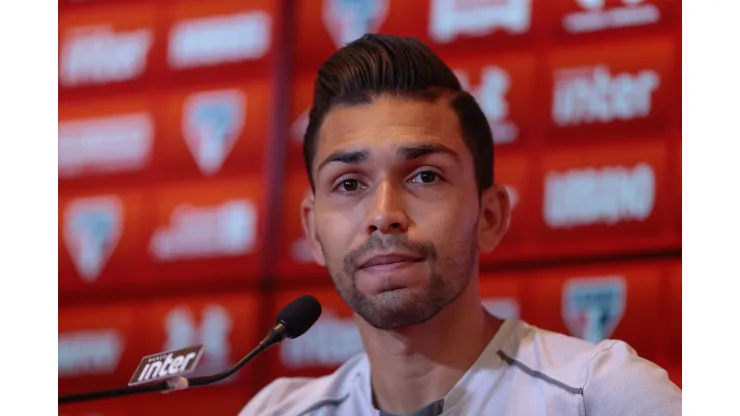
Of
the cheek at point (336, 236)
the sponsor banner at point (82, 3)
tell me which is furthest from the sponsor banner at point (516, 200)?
the sponsor banner at point (82, 3)

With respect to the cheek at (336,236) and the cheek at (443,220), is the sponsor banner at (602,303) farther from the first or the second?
the cheek at (336,236)

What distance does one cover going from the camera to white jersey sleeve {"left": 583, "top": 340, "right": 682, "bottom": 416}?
138 cm

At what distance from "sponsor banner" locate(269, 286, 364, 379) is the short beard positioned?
8.3 inches

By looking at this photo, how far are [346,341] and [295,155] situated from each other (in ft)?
1.37

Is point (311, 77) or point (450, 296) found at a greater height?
point (311, 77)

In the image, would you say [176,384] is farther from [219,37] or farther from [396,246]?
[219,37]

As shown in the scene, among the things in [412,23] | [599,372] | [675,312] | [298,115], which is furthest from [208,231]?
[675,312]

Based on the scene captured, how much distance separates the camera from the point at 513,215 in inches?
64.2

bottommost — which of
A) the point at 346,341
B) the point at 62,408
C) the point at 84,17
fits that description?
the point at 62,408

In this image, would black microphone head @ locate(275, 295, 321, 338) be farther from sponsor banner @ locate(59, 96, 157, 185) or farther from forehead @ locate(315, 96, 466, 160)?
sponsor banner @ locate(59, 96, 157, 185)

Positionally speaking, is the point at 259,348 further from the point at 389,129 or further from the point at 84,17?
the point at 84,17

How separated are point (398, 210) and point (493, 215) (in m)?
0.26

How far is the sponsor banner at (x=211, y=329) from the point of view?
1.73 m
